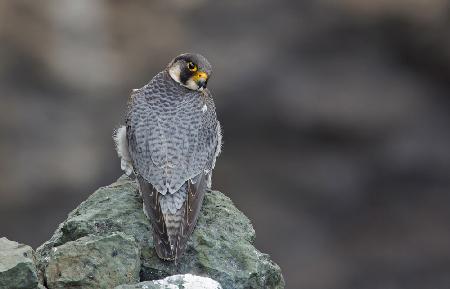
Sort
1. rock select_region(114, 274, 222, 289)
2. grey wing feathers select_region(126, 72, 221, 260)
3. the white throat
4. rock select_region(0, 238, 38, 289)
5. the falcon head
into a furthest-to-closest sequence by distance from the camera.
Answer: the white throat
the falcon head
grey wing feathers select_region(126, 72, 221, 260)
rock select_region(114, 274, 222, 289)
rock select_region(0, 238, 38, 289)

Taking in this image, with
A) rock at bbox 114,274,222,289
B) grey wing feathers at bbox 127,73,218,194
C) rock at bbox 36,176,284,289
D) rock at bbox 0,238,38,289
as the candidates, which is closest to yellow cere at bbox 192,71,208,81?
grey wing feathers at bbox 127,73,218,194

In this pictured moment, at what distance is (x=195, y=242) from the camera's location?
828cm

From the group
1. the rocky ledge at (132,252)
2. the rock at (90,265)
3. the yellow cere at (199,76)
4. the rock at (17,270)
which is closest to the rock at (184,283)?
the rocky ledge at (132,252)

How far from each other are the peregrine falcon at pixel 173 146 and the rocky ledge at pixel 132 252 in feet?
0.36

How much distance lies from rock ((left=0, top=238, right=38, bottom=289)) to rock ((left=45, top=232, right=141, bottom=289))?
0.98ft

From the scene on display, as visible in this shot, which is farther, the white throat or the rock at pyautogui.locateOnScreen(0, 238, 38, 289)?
the white throat

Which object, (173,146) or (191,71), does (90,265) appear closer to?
(173,146)

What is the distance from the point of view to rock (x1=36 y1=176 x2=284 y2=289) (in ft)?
26.2

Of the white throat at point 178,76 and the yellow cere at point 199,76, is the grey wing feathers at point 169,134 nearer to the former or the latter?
the white throat at point 178,76

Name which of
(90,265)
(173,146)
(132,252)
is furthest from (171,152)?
(90,265)

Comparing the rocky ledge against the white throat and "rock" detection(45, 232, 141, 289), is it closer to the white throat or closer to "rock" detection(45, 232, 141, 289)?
"rock" detection(45, 232, 141, 289)

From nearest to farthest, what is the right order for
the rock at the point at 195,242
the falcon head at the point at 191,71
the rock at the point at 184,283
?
the rock at the point at 184,283 → the rock at the point at 195,242 → the falcon head at the point at 191,71

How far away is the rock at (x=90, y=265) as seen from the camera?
24.6ft

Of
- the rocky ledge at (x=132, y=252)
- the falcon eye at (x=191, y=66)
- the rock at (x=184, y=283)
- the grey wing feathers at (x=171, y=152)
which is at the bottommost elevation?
the rock at (x=184, y=283)
